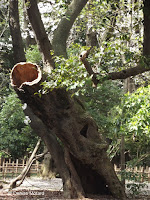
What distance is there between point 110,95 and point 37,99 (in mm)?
6269

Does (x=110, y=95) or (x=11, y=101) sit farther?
(x=11, y=101)

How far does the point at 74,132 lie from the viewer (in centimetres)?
630

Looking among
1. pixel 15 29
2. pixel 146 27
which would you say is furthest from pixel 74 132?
pixel 146 27

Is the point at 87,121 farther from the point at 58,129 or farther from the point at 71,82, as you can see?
the point at 71,82

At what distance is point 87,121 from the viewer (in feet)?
21.6

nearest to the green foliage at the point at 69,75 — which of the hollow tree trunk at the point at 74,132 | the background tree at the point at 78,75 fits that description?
the background tree at the point at 78,75

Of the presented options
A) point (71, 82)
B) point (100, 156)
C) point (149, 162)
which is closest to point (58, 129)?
point (100, 156)

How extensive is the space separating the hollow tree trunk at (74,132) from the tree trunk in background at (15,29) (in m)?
1.44

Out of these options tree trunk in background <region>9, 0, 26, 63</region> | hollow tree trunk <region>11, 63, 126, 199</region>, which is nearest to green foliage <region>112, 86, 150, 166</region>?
hollow tree trunk <region>11, 63, 126, 199</region>

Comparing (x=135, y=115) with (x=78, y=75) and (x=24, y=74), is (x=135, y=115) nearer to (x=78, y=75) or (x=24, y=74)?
(x=78, y=75)

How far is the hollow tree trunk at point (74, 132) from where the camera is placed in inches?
223

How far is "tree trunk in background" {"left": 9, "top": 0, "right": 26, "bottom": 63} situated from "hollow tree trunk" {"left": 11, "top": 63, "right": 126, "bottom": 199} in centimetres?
144

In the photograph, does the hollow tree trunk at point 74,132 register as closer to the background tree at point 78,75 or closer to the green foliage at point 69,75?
the background tree at point 78,75

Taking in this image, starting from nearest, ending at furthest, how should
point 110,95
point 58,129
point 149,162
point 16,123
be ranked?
point 58,129, point 110,95, point 16,123, point 149,162
